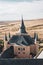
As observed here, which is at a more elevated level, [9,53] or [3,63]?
[3,63]

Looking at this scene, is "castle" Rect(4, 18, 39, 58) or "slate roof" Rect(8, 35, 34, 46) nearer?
"castle" Rect(4, 18, 39, 58)

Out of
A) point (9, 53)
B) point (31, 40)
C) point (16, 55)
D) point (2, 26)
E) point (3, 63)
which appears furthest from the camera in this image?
point (2, 26)

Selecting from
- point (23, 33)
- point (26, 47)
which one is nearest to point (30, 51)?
point (26, 47)

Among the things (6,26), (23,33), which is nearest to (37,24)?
(6,26)

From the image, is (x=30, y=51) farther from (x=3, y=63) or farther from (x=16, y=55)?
(x=3, y=63)

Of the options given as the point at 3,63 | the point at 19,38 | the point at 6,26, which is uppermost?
the point at 3,63

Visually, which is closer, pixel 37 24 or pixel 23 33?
pixel 23 33

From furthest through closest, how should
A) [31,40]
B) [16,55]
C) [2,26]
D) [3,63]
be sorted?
[2,26] < [31,40] < [16,55] < [3,63]

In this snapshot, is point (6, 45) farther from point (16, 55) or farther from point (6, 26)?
point (6, 26)

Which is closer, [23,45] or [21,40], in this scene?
[23,45]

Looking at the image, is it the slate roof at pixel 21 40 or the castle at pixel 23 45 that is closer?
the castle at pixel 23 45

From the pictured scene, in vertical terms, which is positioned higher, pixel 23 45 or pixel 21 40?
pixel 21 40
